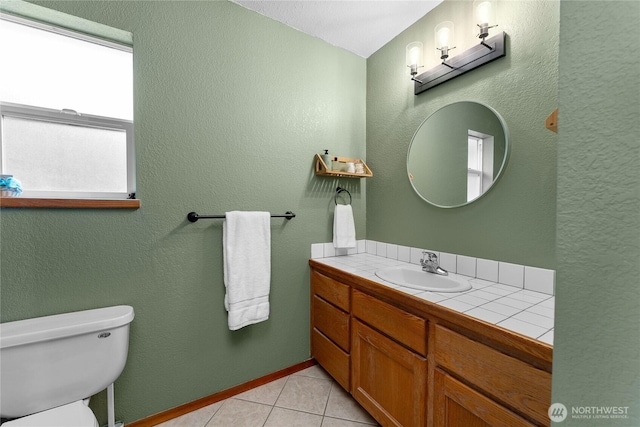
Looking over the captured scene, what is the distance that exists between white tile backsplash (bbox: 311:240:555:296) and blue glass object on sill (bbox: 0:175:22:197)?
1526mm

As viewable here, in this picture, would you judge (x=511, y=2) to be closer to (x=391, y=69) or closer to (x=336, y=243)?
(x=391, y=69)

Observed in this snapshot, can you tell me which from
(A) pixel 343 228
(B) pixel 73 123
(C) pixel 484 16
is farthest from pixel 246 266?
(C) pixel 484 16

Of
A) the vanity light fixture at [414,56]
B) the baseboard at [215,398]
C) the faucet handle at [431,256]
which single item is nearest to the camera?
the baseboard at [215,398]

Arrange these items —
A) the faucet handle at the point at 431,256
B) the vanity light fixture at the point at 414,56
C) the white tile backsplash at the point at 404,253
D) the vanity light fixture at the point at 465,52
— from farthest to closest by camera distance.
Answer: the white tile backsplash at the point at 404,253 → the vanity light fixture at the point at 414,56 → the faucet handle at the point at 431,256 → the vanity light fixture at the point at 465,52

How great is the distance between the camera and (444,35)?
1466mm

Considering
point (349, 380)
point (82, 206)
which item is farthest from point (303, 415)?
point (82, 206)

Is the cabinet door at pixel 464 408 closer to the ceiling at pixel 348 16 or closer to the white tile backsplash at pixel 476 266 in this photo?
the white tile backsplash at pixel 476 266

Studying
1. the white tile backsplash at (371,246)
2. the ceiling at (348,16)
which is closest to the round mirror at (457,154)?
the white tile backsplash at (371,246)

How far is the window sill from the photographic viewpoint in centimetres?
107

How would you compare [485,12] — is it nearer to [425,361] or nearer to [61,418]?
[425,361]

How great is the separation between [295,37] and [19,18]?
1.39 m

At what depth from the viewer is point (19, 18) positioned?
1.19 metres

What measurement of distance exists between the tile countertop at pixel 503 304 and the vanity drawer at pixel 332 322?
1.07ft

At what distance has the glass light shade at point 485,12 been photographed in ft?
4.19
